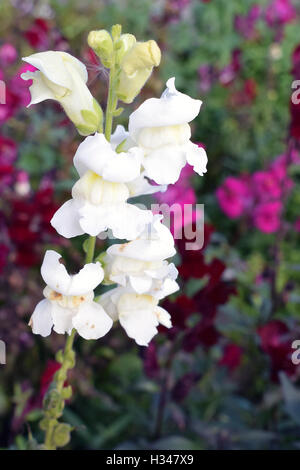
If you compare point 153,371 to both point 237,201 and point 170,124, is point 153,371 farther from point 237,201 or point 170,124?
point 237,201

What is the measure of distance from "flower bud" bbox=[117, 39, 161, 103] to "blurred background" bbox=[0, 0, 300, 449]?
7cm

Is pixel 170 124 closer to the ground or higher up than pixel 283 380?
higher up

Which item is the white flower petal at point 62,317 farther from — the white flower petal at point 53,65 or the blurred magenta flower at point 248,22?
the blurred magenta flower at point 248,22

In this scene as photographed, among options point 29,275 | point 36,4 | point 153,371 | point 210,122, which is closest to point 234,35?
point 210,122

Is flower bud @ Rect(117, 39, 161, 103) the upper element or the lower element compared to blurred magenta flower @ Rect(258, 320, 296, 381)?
upper

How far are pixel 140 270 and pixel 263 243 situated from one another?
1.63 m

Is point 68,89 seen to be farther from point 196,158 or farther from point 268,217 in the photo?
point 268,217

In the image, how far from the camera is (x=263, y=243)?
2258mm

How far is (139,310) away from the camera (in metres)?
0.74

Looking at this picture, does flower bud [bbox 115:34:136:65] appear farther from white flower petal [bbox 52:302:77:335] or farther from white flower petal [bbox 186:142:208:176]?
white flower petal [bbox 52:302:77:335]

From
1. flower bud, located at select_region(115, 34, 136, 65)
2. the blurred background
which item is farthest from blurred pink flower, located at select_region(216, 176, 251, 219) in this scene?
flower bud, located at select_region(115, 34, 136, 65)

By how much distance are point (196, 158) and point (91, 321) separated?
0.24 meters

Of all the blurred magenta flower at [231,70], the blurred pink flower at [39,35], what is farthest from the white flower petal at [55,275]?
the blurred magenta flower at [231,70]

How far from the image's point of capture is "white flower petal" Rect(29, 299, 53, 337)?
0.69 meters
